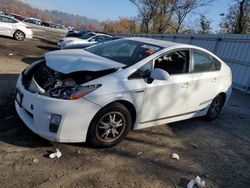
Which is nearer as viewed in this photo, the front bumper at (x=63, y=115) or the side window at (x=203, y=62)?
the front bumper at (x=63, y=115)

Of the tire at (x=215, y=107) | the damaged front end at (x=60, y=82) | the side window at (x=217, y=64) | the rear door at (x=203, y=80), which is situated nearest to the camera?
the damaged front end at (x=60, y=82)

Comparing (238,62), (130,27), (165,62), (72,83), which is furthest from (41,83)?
(130,27)

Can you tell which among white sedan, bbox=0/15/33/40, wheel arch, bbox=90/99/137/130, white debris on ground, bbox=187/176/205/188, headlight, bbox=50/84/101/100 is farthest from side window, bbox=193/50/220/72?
white sedan, bbox=0/15/33/40

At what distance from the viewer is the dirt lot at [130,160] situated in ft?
10.7

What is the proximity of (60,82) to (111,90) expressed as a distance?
720 millimetres

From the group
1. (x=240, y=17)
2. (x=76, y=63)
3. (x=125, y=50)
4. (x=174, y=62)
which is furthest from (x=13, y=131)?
(x=240, y=17)

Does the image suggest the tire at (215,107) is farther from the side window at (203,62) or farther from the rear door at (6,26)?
the rear door at (6,26)

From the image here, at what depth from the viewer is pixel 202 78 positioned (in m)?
5.15

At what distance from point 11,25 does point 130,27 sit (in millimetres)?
29553

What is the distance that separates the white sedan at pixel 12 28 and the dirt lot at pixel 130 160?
12.5 metres

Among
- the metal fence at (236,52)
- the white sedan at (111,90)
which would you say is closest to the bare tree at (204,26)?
the metal fence at (236,52)

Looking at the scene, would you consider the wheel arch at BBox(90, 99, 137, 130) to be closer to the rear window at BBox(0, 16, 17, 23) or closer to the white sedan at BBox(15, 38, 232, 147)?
the white sedan at BBox(15, 38, 232, 147)

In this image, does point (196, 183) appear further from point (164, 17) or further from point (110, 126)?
point (164, 17)

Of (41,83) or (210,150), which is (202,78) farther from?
(41,83)
